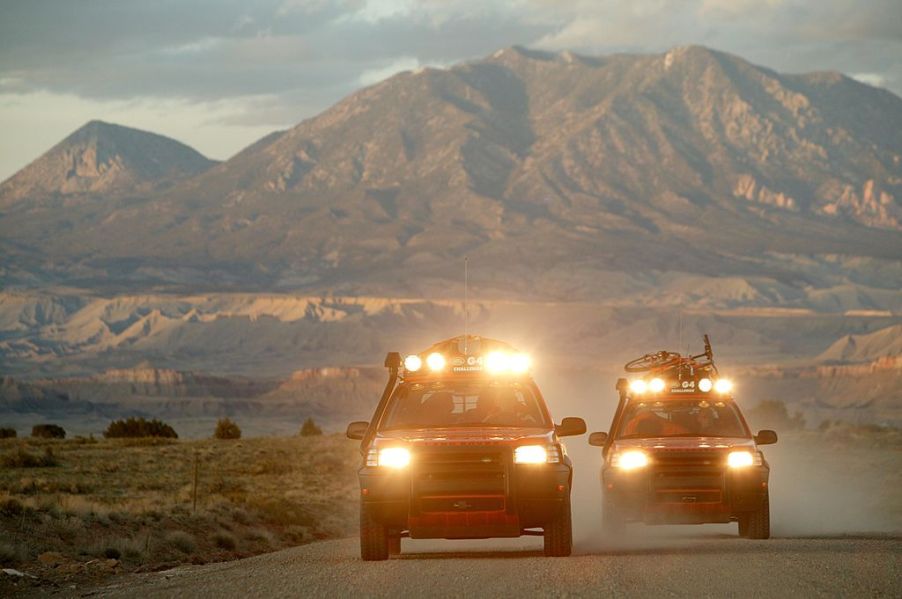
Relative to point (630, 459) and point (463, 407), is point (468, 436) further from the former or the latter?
point (630, 459)

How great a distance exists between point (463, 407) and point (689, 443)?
3303mm

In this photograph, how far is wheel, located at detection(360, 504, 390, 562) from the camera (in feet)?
55.4

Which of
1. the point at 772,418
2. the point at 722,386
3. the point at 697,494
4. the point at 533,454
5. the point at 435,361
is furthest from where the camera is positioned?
the point at 772,418

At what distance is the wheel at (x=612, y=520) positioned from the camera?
20.4 meters

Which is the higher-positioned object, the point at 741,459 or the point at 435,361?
the point at 435,361

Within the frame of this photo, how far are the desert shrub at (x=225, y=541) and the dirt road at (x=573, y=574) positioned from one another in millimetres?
6105

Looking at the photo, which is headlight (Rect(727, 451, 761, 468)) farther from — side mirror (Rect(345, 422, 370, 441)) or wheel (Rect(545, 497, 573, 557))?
side mirror (Rect(345, 422, 370, 441))

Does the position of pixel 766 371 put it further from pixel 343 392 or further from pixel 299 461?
pixel 299 461

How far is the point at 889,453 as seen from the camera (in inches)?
2044

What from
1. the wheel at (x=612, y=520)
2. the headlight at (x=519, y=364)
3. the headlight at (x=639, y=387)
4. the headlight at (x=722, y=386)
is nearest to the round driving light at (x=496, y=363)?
the headlight at (x=519, y=364)

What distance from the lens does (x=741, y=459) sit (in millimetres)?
19922

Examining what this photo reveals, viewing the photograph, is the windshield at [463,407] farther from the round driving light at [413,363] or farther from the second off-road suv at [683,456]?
the second off-road suv at [683,456]

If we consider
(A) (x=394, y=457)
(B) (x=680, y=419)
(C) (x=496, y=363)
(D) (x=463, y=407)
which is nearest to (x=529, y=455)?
(A) (x=394, y=457)

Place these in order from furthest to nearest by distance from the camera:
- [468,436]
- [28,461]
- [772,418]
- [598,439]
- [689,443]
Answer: [772,418] < [28,461] < [598,439] < [689,443] < [468,436]
